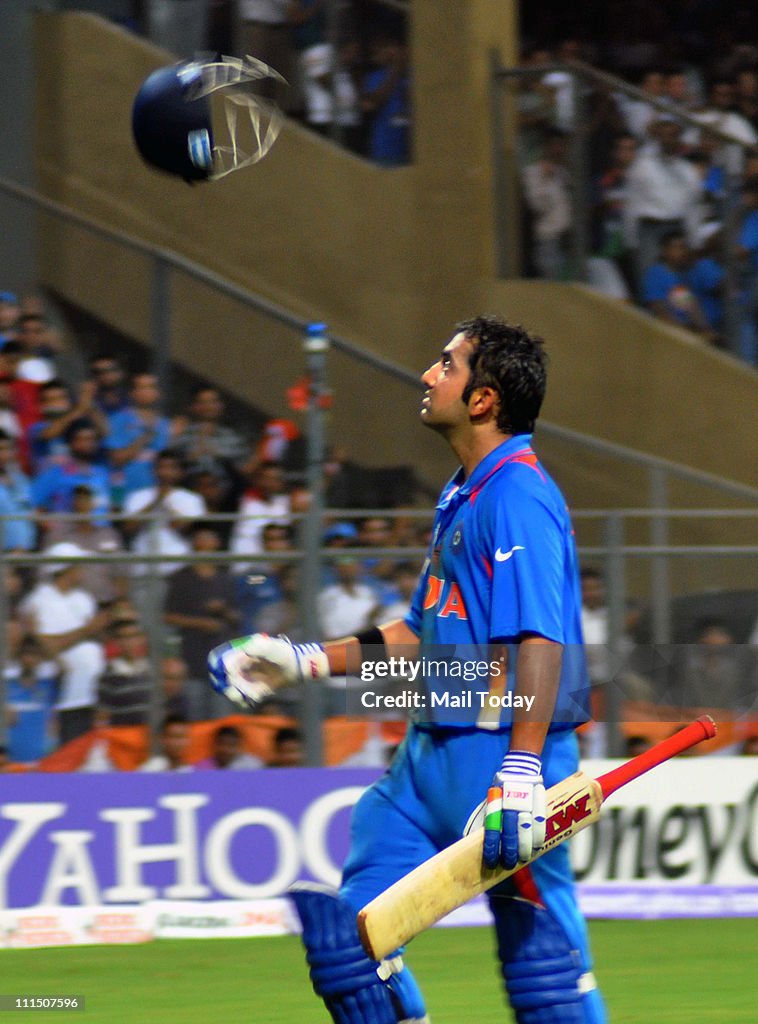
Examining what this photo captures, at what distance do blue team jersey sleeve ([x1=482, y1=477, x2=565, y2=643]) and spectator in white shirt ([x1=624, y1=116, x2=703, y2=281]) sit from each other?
845cm

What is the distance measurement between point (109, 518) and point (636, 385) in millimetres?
5110

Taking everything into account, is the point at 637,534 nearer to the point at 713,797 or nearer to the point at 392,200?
the point at 713,797

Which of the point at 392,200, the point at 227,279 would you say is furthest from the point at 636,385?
the point at 227,279

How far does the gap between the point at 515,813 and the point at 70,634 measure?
17.5ft

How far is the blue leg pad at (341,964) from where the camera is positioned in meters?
4.70

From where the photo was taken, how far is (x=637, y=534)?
1044 cm

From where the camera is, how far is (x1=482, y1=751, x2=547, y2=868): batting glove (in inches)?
177

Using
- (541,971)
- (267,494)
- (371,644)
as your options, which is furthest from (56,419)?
(541,971)

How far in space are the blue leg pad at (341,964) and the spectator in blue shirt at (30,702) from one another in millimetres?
4816

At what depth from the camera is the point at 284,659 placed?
5.16 meters

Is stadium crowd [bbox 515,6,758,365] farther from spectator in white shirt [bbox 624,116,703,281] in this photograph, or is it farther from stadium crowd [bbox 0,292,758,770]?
stadium crowd [bbox 0,292,758,770]

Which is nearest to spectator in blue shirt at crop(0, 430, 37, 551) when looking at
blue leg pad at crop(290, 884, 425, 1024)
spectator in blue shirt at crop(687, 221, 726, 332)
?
spectator in blue shirt at crop(687, 221, 726, 332)

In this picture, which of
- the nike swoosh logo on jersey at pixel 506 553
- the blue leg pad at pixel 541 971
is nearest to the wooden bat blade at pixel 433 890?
the blue leg pad at pixel 541 971

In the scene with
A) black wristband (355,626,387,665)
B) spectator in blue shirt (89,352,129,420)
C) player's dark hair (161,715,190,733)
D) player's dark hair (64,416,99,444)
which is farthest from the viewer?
spectator in blue shirt (89,352,129,420)
